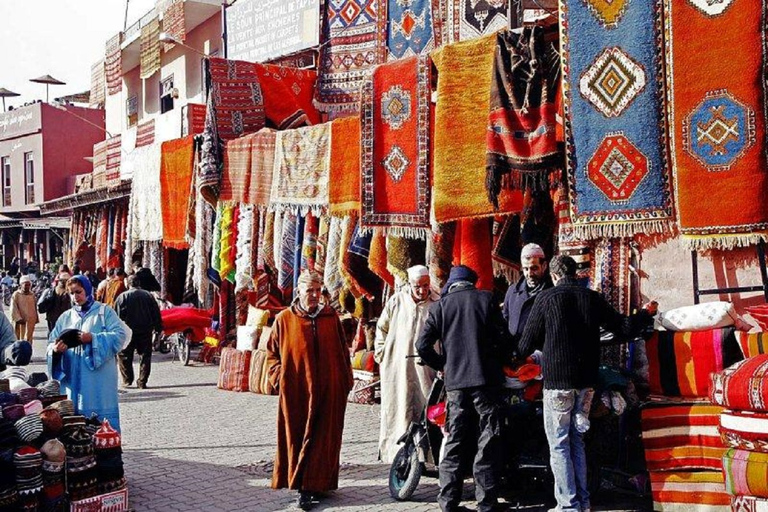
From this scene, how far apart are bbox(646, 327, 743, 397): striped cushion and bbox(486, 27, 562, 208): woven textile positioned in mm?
1460

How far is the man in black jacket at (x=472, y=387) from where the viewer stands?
498 centimetres

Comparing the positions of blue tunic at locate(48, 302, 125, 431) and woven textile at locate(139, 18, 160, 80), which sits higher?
woven textile at locate(139, 18, 160, 80)

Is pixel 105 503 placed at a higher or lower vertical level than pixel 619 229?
lower

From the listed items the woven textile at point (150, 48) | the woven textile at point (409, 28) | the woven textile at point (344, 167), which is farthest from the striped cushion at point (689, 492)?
the woven textile at point (150, 48)

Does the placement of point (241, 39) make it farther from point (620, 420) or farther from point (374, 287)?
point (620, 420)

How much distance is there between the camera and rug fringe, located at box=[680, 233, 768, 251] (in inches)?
199

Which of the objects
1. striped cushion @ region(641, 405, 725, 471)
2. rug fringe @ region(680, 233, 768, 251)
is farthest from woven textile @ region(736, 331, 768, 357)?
rug fringe @ region(680, 233, 768, 251)

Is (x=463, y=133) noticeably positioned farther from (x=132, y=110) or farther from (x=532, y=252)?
(x=132, y=110)

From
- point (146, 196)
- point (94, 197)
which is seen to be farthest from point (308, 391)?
point (94, 197)

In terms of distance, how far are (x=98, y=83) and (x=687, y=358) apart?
21.6m

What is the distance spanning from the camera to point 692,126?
531cm

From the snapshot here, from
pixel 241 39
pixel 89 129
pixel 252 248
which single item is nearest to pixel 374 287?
pixel 252 248

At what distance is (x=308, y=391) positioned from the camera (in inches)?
226

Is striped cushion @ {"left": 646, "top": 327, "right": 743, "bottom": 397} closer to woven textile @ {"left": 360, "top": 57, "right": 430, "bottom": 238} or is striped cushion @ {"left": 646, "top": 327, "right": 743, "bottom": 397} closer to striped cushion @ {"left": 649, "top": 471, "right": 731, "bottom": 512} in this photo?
striped cushion @ {"left": 649, "top": 471, "right": 731, "bottom": 512}
